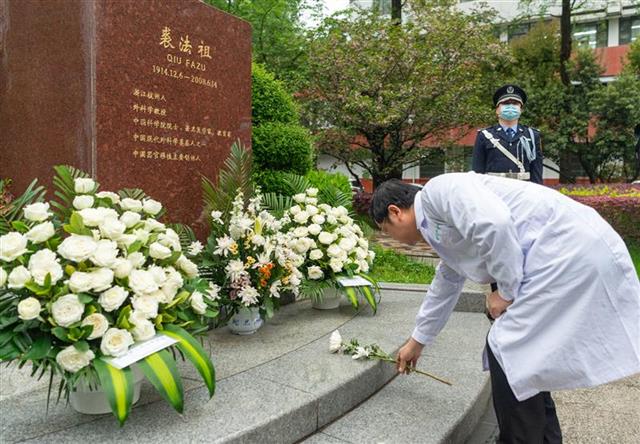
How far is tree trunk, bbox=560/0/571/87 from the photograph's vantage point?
1578cm

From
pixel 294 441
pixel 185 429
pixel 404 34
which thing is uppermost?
pixel 404 34

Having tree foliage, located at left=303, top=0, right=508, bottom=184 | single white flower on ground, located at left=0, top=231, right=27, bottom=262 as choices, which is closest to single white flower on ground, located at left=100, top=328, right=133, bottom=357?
single white flower on ground, located at left=0, top=231, right=27, bottom=262

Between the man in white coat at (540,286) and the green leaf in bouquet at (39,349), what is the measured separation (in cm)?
155

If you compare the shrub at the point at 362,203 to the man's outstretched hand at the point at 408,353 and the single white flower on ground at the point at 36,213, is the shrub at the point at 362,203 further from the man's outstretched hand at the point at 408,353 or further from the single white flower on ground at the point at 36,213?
the single white flower on ground at the point at 36,213

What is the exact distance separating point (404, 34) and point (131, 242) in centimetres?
1201

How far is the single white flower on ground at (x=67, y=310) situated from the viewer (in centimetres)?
186

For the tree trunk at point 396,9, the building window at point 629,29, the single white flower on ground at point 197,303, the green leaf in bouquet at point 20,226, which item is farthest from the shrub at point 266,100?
the building window at point 629,29

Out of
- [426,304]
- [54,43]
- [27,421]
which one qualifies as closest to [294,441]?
[426,304]

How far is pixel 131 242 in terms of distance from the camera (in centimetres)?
218

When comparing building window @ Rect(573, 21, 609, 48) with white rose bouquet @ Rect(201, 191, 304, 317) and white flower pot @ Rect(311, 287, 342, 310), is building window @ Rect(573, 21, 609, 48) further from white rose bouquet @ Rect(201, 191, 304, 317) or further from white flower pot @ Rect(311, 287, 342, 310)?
white rose bouquet @ Rect(201, 191, 304, 317)

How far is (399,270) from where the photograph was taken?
22.2 feet

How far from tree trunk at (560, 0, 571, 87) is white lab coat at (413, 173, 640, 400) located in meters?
16.5

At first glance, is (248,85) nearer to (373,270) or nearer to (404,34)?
(373,270)

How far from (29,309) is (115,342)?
1.05 ft
